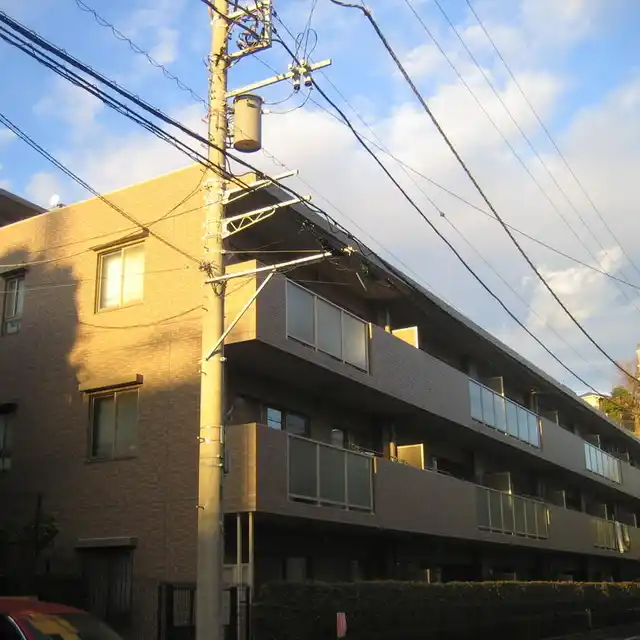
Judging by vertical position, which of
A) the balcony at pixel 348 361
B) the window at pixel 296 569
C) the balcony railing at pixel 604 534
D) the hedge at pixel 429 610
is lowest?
the hedge at pixel 429 610

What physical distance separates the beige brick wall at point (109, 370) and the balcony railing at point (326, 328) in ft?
5.77

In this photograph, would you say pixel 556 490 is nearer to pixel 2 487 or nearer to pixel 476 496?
pixel 476 496

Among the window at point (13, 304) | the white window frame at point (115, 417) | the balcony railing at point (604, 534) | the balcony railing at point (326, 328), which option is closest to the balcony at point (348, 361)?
the balcony railing at point (326, 328)

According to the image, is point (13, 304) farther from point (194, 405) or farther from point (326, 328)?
point (326, 328)

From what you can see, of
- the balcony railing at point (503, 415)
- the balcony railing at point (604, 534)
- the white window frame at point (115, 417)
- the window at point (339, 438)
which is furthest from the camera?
the balcony railing at point (604, 534)

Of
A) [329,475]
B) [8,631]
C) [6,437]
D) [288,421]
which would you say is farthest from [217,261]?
[6,437]

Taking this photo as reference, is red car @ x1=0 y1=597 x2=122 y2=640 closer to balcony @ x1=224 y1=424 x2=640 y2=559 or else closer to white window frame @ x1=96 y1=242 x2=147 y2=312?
balcony @ x1=224 y1=424 x2=640 y2=559

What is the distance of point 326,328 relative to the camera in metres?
17.1

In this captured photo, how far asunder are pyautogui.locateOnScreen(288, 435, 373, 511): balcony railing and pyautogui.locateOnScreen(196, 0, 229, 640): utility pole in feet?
13.0

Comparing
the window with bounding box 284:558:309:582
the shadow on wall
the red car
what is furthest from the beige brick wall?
the red car

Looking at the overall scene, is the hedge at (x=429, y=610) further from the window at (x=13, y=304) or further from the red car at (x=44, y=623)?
the window at (x=13, y=304)

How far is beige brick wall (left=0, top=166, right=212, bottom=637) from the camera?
606 inches

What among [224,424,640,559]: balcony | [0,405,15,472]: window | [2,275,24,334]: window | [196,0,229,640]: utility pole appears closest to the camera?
[196,0,229,640]: utility pole

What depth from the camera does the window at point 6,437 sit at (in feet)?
58.9
